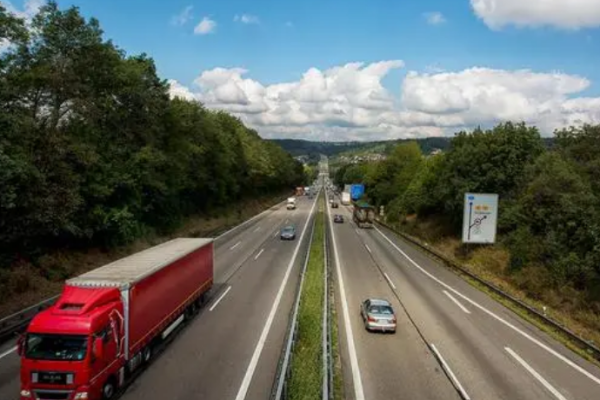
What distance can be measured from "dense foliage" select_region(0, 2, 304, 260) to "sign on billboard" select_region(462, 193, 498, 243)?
1004 inches

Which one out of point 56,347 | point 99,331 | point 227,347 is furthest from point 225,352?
point 56,347

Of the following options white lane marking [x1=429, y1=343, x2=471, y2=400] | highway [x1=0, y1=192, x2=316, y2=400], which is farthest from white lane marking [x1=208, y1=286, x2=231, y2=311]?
white lane marking [x1=429, y1=343, x2=471, y2=400]

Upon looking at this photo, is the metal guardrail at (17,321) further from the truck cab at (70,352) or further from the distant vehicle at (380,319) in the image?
the distant vehicle at (380,319)

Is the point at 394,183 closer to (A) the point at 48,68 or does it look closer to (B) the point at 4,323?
(A) the point at 48,68

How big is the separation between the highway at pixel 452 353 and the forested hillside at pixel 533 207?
5243 millimetres

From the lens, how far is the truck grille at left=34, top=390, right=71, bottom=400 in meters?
12.8

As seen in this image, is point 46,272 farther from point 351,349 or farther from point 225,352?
point 351,349

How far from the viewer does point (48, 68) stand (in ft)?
102

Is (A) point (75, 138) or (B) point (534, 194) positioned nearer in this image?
(A) point (75, 138)

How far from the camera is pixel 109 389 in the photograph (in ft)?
46.5

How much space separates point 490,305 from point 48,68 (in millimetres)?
30067

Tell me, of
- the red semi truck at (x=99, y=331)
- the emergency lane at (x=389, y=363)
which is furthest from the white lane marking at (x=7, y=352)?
the emergency lane at (x=389, y=363)

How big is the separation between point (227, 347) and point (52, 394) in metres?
7.51

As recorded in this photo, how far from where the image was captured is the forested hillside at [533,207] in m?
30.5
